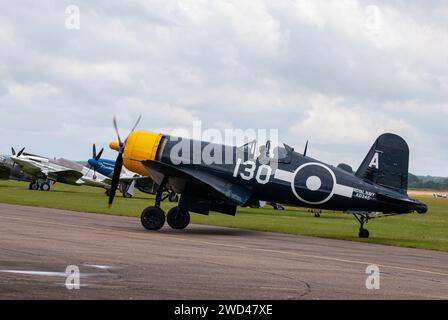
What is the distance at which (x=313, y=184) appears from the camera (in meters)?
21.5

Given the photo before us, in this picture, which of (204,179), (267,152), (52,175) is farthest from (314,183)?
(52,175)

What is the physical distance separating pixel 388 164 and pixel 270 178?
3.40 m

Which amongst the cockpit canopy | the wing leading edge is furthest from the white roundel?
the wing leading edge

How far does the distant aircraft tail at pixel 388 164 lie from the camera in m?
21.7

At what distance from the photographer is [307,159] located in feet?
71.7

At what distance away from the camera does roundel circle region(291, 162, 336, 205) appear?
70.4ft

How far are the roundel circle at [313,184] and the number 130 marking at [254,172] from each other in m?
0.77

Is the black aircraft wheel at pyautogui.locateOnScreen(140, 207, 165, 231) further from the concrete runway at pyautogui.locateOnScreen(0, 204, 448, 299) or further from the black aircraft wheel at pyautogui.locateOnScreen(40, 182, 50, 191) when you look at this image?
the black aircraft wheel at pyautogui.locateOnScreen(40, 182, 50, 191)

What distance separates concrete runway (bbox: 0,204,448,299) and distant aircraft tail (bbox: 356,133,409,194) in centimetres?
217

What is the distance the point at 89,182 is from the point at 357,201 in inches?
1550

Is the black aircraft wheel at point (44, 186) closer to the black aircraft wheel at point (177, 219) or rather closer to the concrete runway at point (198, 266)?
the black aircraft wheel at point (177, 219)

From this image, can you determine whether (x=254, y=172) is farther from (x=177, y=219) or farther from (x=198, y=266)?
(x=198, y=266)

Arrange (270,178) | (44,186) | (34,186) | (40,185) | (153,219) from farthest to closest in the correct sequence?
1. (34,186)
2. (44,186)
3. (40,185)
4. (270,178)
5. (153,219)
